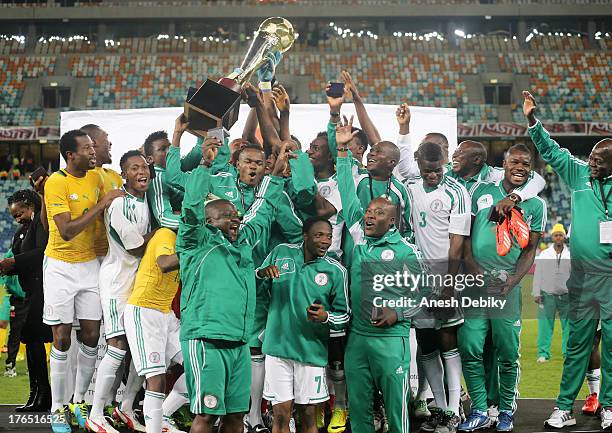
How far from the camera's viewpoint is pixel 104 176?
21.4 feet

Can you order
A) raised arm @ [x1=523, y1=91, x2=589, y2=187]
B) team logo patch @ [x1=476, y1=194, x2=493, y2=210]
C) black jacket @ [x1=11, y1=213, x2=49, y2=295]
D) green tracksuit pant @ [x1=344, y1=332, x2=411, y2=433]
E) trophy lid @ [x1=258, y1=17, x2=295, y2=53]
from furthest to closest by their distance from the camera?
black jacket @ [x1=11, y1=213, x2=49, y2=295], trophy lid @ [x1=258, y1=17, x2=295, y2=53], raised arm @ [x1=523, y1=91, x2=589, y2=187], team logo patch @ [x1=476, y1=194, x2=493, y2=210], green tracksuit pant @ [x1=344, y1=332, x2=411, y2=433]

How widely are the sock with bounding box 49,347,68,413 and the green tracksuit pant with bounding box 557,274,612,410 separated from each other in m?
3.56

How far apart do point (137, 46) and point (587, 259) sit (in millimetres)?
33814

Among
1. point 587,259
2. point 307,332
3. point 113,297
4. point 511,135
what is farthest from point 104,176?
point 511,135

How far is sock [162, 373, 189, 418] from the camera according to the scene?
5926 mm

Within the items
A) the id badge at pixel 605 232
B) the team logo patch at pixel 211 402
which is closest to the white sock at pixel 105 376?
the team logo patch at pixel 211 402

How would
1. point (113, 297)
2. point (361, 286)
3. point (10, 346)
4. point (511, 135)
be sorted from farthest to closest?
point (511, 135), point (10, 346), point (113, 297), point (361, 286)

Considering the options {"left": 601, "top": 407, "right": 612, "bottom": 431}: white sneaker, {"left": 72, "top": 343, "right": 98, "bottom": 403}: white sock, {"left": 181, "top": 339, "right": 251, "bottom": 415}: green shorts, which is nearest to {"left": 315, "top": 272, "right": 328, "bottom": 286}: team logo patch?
{"left": 181, "top": 339, "right": 251, "bottom": 415}: green shorts

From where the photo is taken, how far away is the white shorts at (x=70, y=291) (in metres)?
6.13

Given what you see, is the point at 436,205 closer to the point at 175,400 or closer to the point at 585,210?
the point at 585,210

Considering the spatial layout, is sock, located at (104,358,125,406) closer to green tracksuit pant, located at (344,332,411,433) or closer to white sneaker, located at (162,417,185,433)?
white sneaker, located at (162,417,185,433)

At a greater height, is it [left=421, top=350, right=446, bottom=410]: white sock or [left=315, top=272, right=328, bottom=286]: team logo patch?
[left=315, top=272, right=328, bottom=286]: team logo patch

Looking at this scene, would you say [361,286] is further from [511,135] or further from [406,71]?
[406,71]

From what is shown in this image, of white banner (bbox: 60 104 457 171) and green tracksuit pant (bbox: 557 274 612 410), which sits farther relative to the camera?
white banner (bbox: 60 104 457 171)
